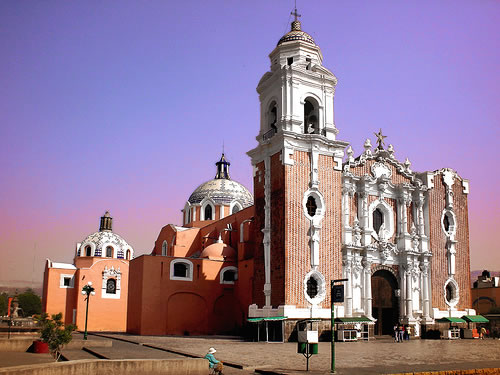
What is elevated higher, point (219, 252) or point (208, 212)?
point (208, 212)

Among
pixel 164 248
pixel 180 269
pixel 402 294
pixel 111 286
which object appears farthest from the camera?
pixel 164 248

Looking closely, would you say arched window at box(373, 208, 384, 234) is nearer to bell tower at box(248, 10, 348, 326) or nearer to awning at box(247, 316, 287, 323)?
bell tower at box(248, 10, 348, 326)

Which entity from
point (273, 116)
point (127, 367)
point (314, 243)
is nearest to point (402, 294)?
point (314, 243)

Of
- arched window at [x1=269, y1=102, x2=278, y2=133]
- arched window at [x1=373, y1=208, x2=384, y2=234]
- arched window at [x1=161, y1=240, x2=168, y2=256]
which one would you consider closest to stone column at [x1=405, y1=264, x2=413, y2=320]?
arched window at [x1=373, y1=208, x2=384, y2=234]

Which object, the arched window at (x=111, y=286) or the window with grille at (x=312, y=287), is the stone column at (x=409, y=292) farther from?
the arched window at (x=111, y=286)

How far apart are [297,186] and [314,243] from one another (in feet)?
9.73

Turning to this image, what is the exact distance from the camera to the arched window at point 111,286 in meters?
43.2

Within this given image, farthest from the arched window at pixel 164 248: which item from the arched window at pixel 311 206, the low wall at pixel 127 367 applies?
the low wall at pixel 127 367

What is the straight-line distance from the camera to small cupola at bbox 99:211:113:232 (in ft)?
169

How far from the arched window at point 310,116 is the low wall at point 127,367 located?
19.1 m

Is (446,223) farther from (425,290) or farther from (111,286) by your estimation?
(111,286)

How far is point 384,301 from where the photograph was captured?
1195 inches

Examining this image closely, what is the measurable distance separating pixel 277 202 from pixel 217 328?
426 inches

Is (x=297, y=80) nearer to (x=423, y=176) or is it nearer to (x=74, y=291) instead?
(x=423, y=176)
